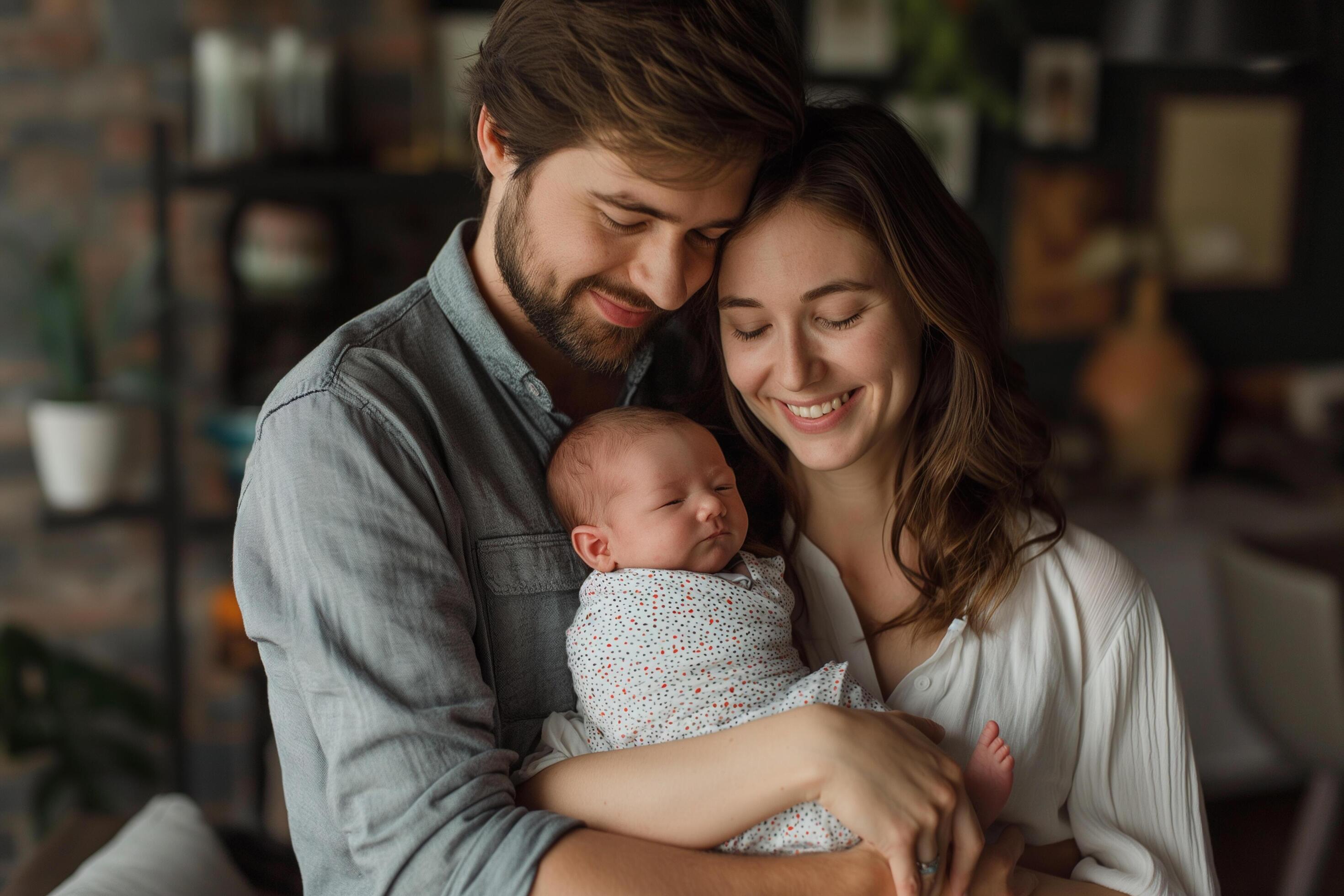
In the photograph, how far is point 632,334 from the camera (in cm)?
150

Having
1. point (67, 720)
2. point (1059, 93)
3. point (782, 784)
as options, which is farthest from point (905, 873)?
point (1059, 93)

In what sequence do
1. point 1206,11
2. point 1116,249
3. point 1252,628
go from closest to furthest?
point 1206,11 < point 1252,628 < point 1116,249

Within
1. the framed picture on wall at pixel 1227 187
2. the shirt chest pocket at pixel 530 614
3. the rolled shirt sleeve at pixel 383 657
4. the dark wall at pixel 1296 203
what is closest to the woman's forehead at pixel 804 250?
the shirt chest pocket at pixel 530 614

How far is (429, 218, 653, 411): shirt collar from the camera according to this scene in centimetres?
147

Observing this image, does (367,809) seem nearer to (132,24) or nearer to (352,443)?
(352,443)

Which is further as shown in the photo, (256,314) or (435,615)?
(256,314)

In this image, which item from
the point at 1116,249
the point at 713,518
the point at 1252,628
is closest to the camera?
the point at 713,518

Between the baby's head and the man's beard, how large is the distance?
0.30 ft

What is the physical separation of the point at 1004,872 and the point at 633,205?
0.93m

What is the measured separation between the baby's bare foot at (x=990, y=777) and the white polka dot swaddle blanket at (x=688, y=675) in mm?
144

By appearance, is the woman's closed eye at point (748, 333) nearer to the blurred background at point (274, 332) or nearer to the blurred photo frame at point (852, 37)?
the blurred background at point (274, 332)

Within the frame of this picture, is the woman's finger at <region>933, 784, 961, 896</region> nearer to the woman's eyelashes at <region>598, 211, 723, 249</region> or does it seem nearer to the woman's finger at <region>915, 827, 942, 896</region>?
the woman's finger at <region>915, 827, 942, 896</region>

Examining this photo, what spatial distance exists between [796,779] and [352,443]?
0.60 m

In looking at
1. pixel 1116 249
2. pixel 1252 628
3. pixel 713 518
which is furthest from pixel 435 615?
pixel 1116 249
